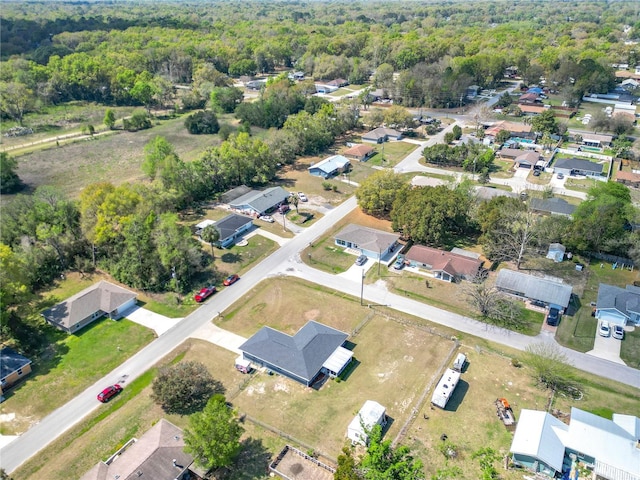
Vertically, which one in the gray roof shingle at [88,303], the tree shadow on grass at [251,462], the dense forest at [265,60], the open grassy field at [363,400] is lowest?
the tree shadow on grass at [251,462]

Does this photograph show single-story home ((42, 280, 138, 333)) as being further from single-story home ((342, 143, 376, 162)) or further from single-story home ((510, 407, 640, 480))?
single-story home ((342, 143, 376, 162))

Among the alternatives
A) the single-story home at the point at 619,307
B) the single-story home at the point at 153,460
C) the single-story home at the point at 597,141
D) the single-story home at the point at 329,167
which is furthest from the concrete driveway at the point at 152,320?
the single-story home at the point at 597,141

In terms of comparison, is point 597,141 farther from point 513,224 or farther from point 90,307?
point 90,307

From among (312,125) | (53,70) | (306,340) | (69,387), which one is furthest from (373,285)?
(53,70)

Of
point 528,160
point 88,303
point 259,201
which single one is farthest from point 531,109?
point 88,303

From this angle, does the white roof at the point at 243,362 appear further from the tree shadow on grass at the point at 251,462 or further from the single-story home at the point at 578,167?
the single-story home at the point at 578,167

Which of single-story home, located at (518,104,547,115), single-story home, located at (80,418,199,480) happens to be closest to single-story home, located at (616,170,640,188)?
single-story home, located at (518,104,547,115)
